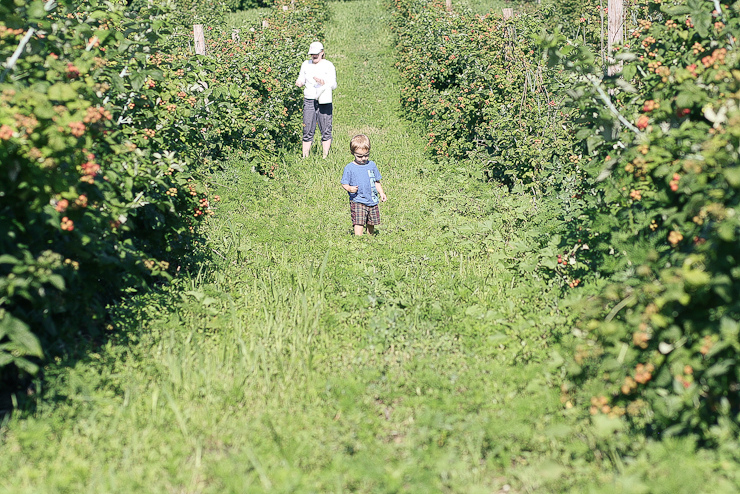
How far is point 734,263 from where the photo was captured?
120 inches

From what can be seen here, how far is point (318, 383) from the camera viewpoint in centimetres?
421

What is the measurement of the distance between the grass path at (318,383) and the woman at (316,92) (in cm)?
368

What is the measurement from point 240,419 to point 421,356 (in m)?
1.32

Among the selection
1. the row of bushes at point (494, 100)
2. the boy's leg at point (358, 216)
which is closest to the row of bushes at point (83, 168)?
the boy's leg at point (358, 216)

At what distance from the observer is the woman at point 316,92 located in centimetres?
1020

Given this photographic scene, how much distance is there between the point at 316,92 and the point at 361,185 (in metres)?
3.66

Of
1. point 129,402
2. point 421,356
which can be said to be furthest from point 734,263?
point 129,402

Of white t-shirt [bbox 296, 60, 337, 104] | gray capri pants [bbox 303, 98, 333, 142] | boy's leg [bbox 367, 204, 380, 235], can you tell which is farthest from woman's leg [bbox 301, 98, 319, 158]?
boy's leg [bbox 367, 204, 380, 235]

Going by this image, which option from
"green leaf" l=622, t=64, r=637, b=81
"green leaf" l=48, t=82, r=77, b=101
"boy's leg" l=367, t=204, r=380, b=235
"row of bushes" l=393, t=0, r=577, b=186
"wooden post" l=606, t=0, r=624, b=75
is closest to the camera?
"green leaf" l=48, t=82, r=77, b=101

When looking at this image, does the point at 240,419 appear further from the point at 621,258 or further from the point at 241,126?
the point at 241,126

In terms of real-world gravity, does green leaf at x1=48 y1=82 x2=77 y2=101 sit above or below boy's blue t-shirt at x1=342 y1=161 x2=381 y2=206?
above

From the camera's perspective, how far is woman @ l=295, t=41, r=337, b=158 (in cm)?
1020

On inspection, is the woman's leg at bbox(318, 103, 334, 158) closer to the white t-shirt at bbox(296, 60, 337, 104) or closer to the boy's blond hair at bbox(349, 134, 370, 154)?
the white t-shirt at bbox(296, 60, 337, 104)

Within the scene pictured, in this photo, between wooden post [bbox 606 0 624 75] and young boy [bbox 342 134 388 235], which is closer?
wooden post [bbox 606 0 624 75]
